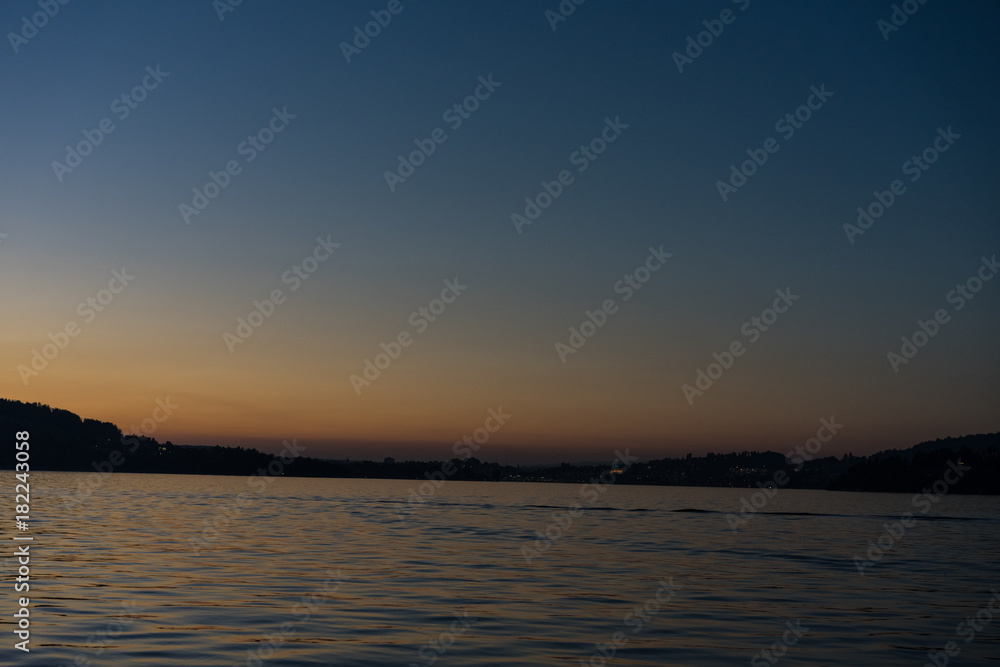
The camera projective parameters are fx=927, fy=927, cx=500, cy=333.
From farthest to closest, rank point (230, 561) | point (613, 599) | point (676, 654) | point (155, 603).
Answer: point (230, 561) < point (613, 599) < point (155, 603) < point (676, 654)

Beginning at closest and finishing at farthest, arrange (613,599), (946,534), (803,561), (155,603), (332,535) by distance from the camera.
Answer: (155,603), (613,599), (803,561), (332,535), (946,534)

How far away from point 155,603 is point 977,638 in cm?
2048

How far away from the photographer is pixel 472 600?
26.4m

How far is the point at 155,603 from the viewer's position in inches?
939

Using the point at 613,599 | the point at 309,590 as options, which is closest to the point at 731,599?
the point at 613,599

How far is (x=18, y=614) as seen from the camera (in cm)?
2158

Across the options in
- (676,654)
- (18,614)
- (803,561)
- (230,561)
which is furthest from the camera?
(803,561)

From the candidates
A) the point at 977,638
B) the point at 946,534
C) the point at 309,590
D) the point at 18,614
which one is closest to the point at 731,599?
the point at 977,638

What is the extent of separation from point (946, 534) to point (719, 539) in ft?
74.7

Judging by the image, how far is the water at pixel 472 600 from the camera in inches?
763

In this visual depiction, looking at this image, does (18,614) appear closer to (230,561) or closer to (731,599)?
(230,561)

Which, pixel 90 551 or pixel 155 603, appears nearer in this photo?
pixel 155 603

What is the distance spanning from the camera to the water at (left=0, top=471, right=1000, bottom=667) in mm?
19391

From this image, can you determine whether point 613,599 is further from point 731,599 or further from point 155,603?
point 155,603
